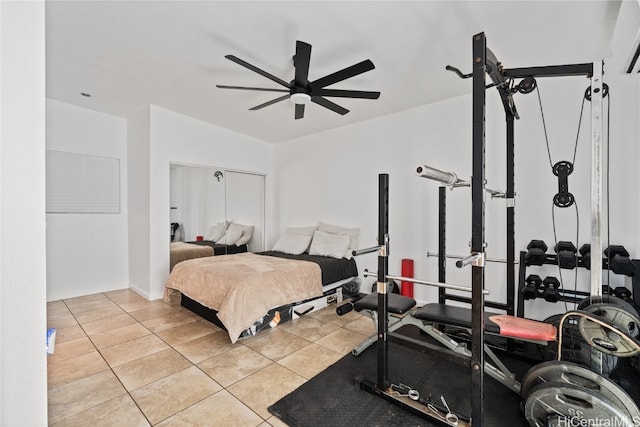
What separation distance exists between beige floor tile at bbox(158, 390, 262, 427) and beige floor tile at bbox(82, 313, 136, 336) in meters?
1.81

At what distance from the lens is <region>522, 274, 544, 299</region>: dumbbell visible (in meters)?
2.55

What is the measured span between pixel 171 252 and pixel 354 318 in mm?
2816

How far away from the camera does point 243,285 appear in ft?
8.77

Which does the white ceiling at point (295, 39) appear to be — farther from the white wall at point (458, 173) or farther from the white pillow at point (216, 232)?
the white pillow at point (216, 232)

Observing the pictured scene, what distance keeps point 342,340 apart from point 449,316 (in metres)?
1.14

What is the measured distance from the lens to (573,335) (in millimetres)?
1688

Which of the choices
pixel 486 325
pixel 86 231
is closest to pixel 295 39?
pixel 486 325

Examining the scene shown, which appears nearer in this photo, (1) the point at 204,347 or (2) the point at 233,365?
(2) the point at 233,365

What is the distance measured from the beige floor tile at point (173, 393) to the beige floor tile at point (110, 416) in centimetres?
4

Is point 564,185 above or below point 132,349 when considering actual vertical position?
above

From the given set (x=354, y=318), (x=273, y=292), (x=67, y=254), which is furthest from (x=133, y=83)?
(x=354, y=318)

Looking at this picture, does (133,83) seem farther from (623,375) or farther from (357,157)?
(623,375)

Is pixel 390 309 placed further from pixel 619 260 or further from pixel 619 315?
pixel 619 260
